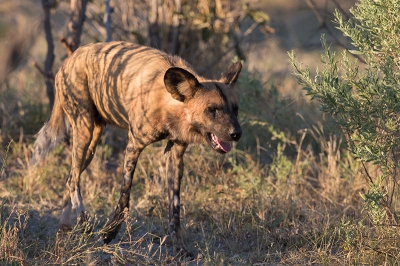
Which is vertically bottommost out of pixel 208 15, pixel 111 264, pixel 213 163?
pixel 213 163

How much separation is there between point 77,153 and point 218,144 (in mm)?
1275

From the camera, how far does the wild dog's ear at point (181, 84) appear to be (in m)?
3.97

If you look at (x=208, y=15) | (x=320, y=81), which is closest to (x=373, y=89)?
(x=320, y=81)

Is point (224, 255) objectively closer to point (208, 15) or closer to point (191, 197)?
point (191, 197)

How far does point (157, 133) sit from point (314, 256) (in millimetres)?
1329

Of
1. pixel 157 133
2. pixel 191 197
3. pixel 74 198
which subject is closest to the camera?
pixel 157 133

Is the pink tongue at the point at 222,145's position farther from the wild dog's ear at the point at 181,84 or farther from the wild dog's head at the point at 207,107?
the wild dog's ear at the point at 181,84

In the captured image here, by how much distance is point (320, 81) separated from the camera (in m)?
3.97

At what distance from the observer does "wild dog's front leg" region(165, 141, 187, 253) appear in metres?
4.46

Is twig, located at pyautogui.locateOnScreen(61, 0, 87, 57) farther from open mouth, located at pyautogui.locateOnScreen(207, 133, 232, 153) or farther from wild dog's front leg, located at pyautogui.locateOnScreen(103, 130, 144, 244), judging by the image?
open mouth, located at pyautogui.locateOnScreen(207, 133, 232, 153)

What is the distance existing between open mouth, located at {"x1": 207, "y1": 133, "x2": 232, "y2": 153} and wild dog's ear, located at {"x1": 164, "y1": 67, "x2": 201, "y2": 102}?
305 mm

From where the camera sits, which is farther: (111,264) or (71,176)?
(71,176)

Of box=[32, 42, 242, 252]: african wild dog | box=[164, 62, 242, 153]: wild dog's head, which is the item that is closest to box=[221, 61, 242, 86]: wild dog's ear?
box=[32, 42, 242, 252]: african wild dog

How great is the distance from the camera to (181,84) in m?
4.06
